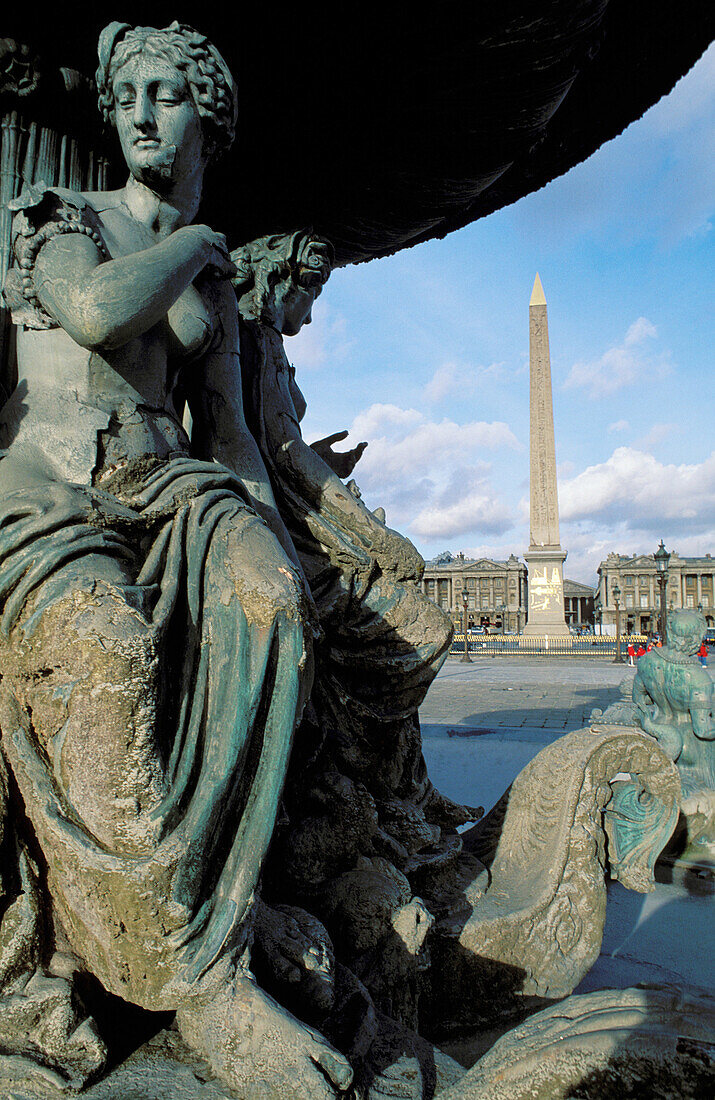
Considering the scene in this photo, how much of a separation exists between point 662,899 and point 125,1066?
241 centimetres

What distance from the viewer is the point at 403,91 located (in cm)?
256

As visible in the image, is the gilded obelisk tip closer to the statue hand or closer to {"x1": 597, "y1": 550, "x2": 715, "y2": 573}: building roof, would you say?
the statue hand

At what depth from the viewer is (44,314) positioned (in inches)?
73.5

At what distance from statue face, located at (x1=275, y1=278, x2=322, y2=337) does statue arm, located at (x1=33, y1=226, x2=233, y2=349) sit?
1.20 m

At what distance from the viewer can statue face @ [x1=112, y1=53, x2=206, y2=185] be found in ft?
6.38

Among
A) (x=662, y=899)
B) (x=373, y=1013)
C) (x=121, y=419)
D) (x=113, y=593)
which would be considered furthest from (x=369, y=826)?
(x=662, y=899)

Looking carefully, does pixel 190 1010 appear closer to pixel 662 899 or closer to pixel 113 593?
pixel 113 593

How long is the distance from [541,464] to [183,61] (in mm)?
28356

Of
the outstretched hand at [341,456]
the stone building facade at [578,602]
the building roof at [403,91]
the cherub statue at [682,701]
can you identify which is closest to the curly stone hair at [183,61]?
the building roof at [403,91]

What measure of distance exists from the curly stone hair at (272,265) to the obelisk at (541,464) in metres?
27.0

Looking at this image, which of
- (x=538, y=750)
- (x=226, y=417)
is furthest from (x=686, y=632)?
(x=226, y=417)

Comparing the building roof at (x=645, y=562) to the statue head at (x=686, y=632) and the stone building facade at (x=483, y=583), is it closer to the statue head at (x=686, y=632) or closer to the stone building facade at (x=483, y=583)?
the stone building facade at (x=483, y=583)

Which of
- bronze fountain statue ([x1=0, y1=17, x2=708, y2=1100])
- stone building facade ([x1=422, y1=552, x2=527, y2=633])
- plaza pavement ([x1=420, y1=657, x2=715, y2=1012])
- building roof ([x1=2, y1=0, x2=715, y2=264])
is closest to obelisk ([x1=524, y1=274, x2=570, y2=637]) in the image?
plaza pavement ([x1=420, y1=657, x2=715, y2=1012])

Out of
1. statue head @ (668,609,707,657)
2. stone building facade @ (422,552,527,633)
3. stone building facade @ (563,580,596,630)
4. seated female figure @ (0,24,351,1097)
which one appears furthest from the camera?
stone building facade @ (563,580,596,630)
